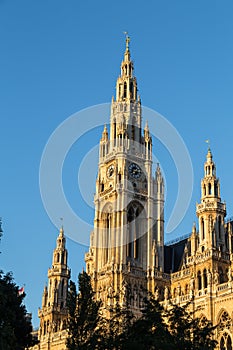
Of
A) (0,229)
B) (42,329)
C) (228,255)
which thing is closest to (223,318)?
(228,255)

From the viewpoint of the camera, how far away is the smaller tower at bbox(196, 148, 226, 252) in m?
72.4

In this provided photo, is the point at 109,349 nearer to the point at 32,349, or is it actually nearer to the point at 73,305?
the point at 73,305

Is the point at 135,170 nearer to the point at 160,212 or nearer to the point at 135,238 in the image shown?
the point at 160,212

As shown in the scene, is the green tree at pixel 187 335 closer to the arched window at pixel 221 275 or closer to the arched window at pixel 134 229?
the arched window at pixel 221 275

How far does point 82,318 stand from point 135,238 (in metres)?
43.5

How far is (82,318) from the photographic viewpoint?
1654 inches

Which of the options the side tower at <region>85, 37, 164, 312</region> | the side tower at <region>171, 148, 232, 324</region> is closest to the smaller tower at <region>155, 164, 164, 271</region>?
the side tower at <region>85, 37, 164, 312</region>

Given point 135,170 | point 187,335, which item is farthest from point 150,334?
point 135,170

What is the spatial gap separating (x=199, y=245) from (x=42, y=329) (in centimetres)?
3567

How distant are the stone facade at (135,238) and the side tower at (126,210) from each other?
0.13m

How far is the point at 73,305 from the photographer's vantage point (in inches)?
1719

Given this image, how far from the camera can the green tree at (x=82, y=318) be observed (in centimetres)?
3986

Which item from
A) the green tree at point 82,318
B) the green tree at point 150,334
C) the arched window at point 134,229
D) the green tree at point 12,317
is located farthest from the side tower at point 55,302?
the green tree at point 150,334

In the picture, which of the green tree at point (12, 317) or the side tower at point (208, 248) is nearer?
the green tree at point (12, 317)
